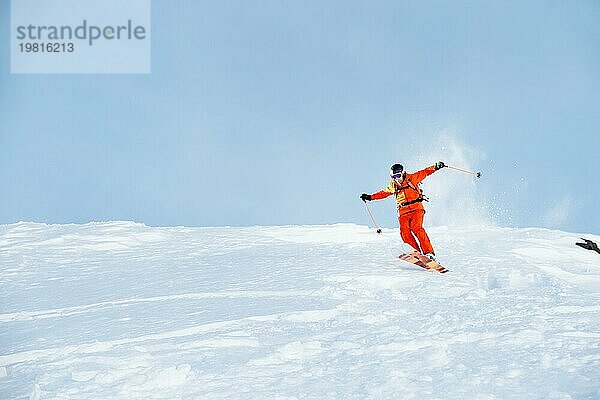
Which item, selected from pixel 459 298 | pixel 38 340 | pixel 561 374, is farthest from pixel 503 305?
pixel 38 340

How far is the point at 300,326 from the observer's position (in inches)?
205

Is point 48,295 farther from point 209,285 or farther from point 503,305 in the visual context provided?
point 503,305

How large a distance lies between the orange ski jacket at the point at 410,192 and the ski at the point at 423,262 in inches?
37.4

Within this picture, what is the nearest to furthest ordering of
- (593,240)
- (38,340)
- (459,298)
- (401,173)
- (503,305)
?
(38,340) < (503,305) < (459,298) < (401,173) < (593,240)

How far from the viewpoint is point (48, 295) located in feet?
23.2

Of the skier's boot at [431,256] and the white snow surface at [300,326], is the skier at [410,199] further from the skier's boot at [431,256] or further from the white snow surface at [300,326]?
the white snow surface at [300,326]

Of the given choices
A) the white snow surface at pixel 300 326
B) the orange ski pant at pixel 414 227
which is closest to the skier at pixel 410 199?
the orange ski pant at pixel 414 227

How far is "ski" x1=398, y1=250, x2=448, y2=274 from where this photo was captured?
8.26 m

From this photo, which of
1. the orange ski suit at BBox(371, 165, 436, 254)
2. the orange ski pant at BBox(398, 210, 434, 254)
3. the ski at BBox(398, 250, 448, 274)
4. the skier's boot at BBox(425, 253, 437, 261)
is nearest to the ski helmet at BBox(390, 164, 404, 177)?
the orange ski suit at BBox(371, 165, 436, 254)

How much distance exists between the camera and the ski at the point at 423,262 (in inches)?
325

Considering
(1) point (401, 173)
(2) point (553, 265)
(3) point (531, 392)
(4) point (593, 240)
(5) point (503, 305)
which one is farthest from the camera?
(4) point (593, 240)

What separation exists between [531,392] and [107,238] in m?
10.9

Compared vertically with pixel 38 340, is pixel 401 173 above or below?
above

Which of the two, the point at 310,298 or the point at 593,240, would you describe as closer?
the point at 310,298
